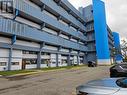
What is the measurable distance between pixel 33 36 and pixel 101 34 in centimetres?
3849

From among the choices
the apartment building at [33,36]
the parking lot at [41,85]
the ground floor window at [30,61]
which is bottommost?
the parking lot at [41,85]

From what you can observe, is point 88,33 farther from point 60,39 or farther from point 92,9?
point 60,39

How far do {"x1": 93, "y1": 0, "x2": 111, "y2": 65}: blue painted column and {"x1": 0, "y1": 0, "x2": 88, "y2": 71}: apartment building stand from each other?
11218 mm

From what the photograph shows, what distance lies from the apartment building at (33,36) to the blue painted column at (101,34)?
442 inches

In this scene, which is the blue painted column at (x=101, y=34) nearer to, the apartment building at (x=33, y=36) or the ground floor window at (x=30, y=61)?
the apartment building at (x=33, y=36)

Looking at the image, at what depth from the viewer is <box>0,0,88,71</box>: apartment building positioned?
3080 centimetres

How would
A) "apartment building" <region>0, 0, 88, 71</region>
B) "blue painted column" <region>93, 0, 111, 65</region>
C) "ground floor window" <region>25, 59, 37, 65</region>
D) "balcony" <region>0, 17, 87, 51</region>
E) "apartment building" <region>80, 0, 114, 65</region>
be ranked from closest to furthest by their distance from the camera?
1. "balcony" <region>0, 17, 87, 51</region>
2. "apartment building" <region>0, 0, 88, 71</region>
3. "ground floor window" <region>25, 59, 37, 65</region>
4. "blue painted column" <region>93, 0, 111, 65</region>
5. "apartment building" <region>80, 0, 114, 65</region>

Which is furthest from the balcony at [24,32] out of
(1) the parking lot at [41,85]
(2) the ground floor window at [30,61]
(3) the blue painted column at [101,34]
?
(3) the blue painted column at [101,34]

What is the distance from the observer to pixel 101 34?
69.5 meters

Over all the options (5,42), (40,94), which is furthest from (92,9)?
(40,94)

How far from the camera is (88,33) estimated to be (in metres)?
77.3

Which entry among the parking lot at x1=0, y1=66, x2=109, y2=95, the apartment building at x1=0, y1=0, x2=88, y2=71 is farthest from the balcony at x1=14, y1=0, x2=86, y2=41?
the parking lot at x1=0, y1=66, x2=109, y2=95

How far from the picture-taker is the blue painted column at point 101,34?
69188mm

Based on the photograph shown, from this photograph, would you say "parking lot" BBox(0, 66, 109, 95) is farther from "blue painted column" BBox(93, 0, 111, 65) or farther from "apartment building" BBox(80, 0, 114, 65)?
"apartment building" BBox(80, 0, 114, 65)
